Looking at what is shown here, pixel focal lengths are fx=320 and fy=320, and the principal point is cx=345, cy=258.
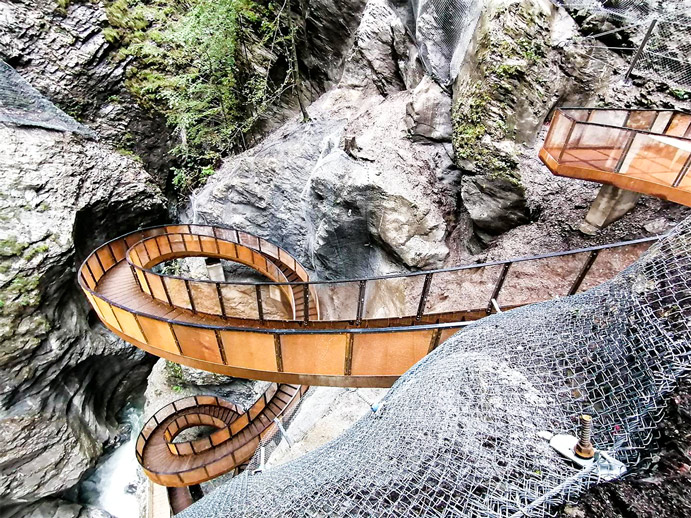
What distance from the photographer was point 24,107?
35.2ft

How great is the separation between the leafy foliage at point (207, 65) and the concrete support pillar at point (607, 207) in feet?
37.1

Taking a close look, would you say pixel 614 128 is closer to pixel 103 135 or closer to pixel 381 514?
pixel 381 514

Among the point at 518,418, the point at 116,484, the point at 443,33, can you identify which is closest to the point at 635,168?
the point at 518,418

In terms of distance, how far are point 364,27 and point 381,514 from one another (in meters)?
13.4

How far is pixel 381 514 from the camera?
161 cm

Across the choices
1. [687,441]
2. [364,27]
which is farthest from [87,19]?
[687,441]

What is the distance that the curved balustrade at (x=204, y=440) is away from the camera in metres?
9.55

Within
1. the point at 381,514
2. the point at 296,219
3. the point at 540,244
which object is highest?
the point at 381,514

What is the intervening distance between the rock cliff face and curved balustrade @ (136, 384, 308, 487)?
10.1ft

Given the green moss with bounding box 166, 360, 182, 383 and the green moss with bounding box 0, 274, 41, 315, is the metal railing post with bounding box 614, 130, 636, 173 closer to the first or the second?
the green moss with bounding box 0, 274, 41, 315

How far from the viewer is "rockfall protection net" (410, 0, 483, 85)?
8.59 m

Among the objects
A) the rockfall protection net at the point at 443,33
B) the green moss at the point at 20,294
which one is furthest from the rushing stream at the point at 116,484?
the rockfall protection net at the point at 443,33

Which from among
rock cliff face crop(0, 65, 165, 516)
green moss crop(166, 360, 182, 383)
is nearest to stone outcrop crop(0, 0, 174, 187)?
rock cliff face crop(0, 65, 165, 516)

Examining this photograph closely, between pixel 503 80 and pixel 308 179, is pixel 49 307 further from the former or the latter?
pixel 503 80
